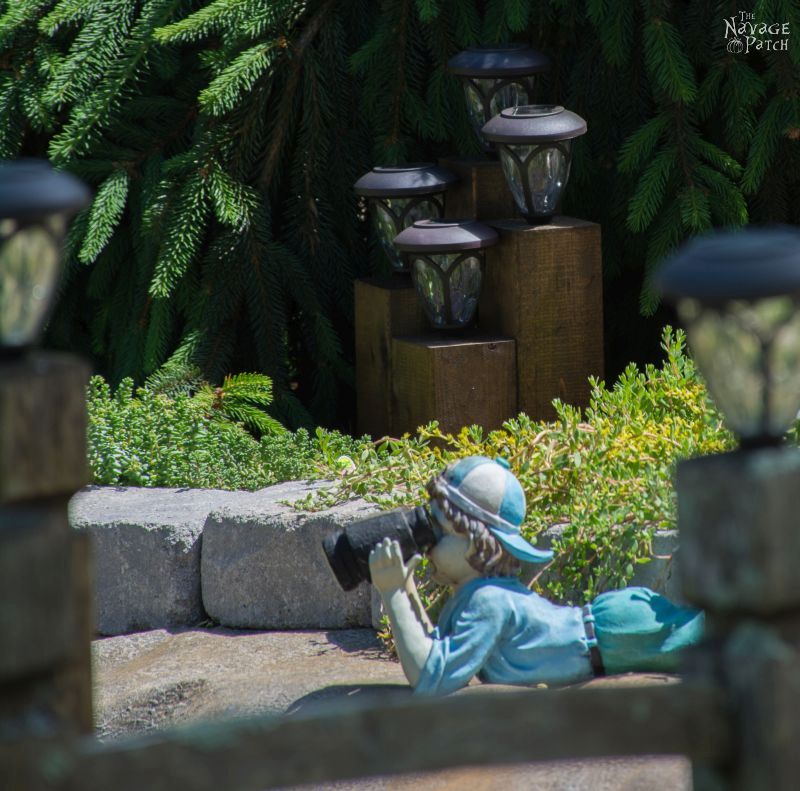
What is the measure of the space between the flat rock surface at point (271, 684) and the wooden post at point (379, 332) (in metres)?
1.19

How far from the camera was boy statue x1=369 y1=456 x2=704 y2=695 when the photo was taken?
3.07 meters

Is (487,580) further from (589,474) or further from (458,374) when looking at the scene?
(458,374)

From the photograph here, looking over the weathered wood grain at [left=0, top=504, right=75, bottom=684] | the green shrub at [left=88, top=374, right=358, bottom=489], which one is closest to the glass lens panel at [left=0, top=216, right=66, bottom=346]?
the weathered wood grain at [left=0, top=504, right=75, bottom=684]

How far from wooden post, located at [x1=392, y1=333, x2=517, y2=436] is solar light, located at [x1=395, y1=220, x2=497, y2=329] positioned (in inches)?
3.8

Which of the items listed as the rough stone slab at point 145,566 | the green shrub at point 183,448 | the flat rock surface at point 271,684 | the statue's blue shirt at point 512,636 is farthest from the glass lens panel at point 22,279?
the green shrub at point 183,448

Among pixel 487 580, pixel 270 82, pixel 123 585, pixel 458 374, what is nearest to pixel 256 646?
pixel 123 585

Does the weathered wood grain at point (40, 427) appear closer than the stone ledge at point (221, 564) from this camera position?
Yes

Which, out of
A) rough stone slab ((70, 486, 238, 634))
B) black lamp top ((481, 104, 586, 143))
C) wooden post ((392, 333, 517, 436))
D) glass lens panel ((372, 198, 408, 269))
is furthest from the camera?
glass lens panel ((372, 198, 408, 269))

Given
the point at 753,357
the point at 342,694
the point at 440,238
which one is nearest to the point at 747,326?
the point at 753,357

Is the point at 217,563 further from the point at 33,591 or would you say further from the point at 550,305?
the point at 33,591

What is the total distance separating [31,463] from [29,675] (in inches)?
8.8

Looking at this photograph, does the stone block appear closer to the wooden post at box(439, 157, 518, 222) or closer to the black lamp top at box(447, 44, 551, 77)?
the wooden post at box(439, 157, 518, 222)

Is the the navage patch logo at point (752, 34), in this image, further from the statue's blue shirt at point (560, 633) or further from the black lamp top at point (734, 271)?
the black lamp top at point (734, 271)

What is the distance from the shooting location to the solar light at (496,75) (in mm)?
4730
